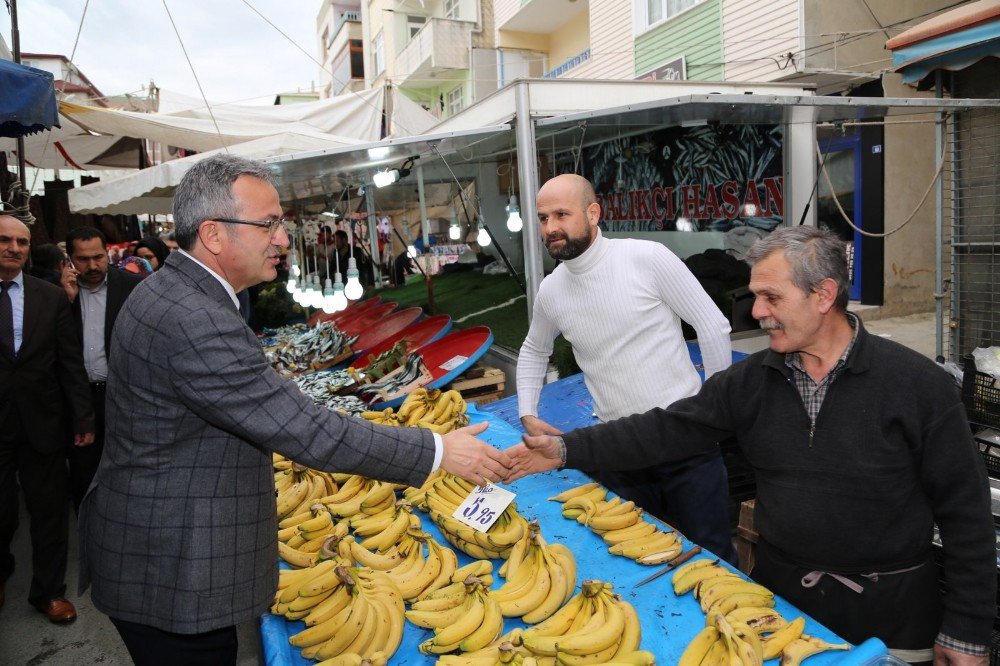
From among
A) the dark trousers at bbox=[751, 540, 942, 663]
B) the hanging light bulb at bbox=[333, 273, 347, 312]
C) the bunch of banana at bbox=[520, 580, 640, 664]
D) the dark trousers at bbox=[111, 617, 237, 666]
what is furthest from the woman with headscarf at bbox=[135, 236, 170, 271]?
the dark trousers at bbox=[751, 540, 942, 663]

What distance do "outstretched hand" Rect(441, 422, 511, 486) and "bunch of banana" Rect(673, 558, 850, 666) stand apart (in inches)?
28.4

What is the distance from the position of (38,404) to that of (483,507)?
305 cm

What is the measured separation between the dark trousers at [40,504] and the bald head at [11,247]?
0.85 m

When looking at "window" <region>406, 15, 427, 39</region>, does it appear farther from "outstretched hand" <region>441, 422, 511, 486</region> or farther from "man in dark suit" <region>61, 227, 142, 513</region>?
"outstretched hand" <region>441, 422, 511, 486</region>

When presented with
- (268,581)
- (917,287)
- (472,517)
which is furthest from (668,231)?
(268,581)

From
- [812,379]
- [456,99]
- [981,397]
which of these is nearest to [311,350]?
[981,397]

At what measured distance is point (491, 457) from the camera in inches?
90.7

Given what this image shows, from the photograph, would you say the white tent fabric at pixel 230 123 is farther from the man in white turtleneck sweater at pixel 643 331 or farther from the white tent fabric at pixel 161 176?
the man in white turtleneck sweater at pixel 643 331

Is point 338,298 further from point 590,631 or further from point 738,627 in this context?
point 738,627

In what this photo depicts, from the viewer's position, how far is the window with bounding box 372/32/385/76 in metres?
29.9

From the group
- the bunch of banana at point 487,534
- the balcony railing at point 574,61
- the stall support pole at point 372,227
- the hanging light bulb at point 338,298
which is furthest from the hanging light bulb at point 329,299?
the balcony railing at point 574,61

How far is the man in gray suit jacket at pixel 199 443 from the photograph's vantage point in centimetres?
177

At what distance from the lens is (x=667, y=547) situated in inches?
93.3

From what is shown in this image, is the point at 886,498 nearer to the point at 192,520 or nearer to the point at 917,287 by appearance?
the point at 192,520
